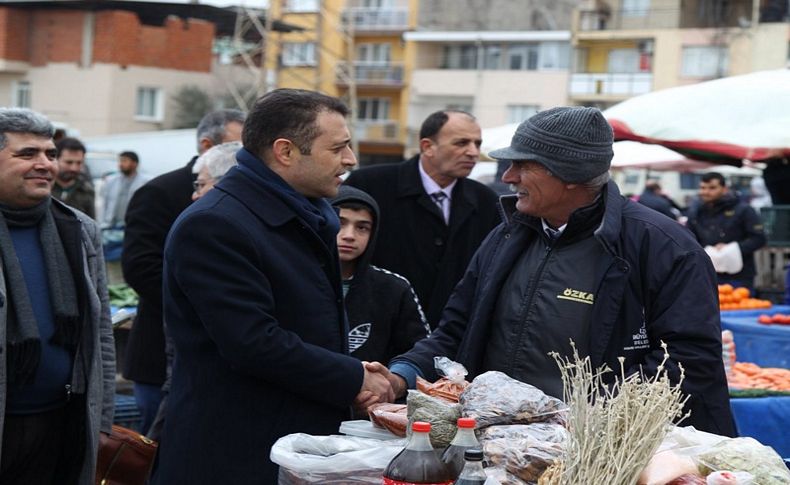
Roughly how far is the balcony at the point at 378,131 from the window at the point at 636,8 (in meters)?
12.7

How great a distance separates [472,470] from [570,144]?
1267 mm

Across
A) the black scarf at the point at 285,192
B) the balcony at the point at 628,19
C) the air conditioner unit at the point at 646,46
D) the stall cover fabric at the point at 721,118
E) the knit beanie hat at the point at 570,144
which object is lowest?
the black scarf at the point at 285,192

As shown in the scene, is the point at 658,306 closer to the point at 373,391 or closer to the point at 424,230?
the point at 373,391

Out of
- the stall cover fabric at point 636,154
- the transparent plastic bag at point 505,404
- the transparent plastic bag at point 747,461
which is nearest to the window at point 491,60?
the stall cover fabric at point 636,154

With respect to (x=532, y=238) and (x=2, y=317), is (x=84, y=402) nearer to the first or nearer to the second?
(x=2, y=317)

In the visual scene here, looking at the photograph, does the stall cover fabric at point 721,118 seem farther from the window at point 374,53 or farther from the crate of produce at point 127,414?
the window at point 374,53

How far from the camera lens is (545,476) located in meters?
2.66

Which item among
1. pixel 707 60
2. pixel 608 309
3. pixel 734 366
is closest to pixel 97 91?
pixel 707 60

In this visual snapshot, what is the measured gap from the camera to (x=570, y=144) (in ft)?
11.5

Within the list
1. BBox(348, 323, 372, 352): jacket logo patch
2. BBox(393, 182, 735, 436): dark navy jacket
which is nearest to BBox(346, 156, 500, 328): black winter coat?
BBox(348, 323, 372, 352): jacket logo patch

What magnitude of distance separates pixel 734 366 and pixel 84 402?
405 centimetres

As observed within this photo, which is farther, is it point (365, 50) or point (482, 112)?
point (365, 50)

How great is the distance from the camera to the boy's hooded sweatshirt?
471 cm

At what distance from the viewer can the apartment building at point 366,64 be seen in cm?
5631
